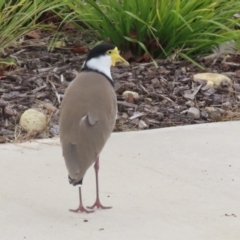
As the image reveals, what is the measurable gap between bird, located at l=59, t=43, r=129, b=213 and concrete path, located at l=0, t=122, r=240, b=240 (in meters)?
0.23

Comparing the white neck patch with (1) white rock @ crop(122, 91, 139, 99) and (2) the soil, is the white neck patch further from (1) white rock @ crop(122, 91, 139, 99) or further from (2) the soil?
(1) white rock @ crop(122, 91, 139, 99)

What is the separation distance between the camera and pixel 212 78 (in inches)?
312

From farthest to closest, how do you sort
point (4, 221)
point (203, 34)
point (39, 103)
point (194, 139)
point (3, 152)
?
point (203, 34)
point (39, 103)
point (194, 139)
point (3, 152)
point (4, 221)

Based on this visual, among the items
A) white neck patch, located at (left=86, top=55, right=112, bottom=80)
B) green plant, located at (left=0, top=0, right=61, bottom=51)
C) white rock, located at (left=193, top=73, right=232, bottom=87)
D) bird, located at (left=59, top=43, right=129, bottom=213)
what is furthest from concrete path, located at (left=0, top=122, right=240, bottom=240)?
green plant, located at (left=0, top=0, right=61, bottom=51)

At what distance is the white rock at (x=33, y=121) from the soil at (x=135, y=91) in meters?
0.06

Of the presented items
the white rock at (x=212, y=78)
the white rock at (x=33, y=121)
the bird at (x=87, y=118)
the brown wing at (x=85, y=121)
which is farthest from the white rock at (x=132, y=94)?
the brown wing at (x=85, y=121)

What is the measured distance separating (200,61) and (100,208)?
12.3 feet

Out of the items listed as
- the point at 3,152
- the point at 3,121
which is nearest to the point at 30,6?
the point at 3,121

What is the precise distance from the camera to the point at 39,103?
7.23m

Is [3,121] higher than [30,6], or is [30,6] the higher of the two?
[30,6]

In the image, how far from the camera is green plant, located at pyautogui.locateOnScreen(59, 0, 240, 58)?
27.1 feet

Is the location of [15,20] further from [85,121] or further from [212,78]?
[85,121]

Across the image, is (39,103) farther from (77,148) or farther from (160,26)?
(77,148)

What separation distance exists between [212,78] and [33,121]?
2057 millimetres
